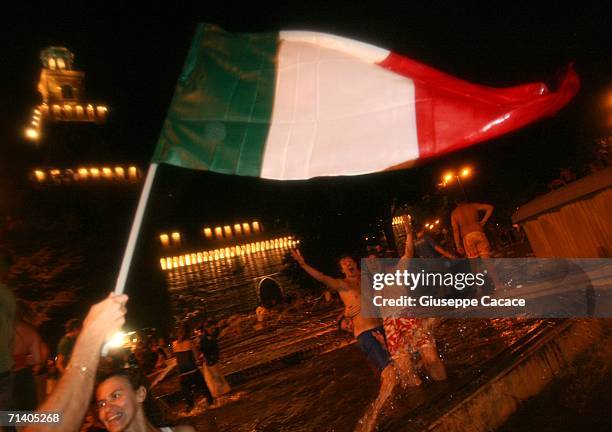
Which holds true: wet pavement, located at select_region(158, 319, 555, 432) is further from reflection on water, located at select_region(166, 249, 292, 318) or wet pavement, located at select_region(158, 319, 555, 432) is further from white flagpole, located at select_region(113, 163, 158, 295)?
reflection on water, located at select_region(166, 249, 292, 318)

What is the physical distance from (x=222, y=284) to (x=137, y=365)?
206 ft

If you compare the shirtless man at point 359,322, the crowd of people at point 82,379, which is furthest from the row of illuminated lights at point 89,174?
the shirtless man at point 359,322

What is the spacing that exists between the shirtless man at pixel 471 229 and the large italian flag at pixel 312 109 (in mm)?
5801

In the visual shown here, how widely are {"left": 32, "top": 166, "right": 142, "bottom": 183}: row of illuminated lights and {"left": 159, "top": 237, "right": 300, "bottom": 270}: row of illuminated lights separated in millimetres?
15042

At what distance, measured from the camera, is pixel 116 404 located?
2500 mm

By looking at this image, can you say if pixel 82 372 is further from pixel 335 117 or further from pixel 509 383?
pixel 509 383

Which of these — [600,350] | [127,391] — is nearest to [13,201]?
[127,391]

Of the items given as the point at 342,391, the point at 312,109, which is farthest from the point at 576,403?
the point at 312,109

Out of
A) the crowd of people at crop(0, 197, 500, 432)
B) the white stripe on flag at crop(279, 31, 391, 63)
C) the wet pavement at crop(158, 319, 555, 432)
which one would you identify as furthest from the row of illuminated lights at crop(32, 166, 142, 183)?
the white stripe on flag at crop(279, 31, 391, 63)

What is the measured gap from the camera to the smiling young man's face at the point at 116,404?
8.11 feet

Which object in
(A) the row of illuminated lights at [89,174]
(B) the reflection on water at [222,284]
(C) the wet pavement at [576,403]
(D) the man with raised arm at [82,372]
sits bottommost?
(C) the wet pavement at [576,403]

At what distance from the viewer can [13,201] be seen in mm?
22969

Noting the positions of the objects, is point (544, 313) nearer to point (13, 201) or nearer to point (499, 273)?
point (499, 273)

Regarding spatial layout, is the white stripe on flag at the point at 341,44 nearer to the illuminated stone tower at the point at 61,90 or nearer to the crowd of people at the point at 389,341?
the crowd of people at the point at 389,341
